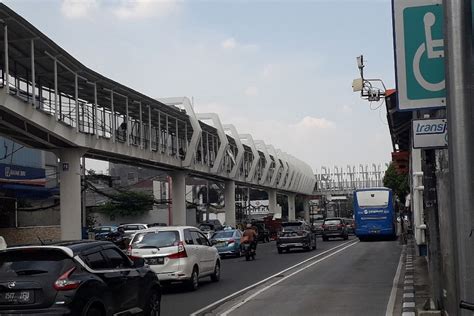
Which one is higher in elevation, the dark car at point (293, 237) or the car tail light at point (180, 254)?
the car tail light at point (180, 254)

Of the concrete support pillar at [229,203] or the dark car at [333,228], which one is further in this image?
the concrete support pillar at [229,203]

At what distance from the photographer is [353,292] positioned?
Result: 49.3 ft

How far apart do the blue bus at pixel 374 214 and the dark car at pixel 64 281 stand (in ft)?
117

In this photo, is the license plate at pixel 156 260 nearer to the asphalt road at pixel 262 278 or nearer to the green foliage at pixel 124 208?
the asphalt road at pixel 262 278

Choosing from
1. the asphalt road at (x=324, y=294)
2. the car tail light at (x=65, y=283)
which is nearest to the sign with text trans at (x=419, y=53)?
the car tail light at (x=65, y=283)

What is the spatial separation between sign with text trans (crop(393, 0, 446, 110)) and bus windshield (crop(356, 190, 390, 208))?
39714mm

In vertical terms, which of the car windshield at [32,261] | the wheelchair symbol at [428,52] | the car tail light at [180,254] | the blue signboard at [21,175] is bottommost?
the car tail light at [180,254]

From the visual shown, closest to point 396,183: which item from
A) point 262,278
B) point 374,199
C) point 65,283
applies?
point 374,199

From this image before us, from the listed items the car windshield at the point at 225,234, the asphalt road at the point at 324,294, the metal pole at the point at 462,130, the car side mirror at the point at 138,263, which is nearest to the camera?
the metal pole at the point at 462,130

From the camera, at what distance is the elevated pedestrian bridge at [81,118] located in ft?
76.2

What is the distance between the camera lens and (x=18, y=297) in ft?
26.6

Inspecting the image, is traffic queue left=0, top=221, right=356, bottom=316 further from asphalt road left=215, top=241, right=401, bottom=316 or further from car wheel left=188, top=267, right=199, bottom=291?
car wheel left=188, top=267, right=199, bottom=291

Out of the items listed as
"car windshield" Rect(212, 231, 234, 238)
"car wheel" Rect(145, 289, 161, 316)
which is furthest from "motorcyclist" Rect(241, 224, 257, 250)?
"car wheel" Rect(145, 289, 161, 316)

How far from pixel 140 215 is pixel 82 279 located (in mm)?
67778
